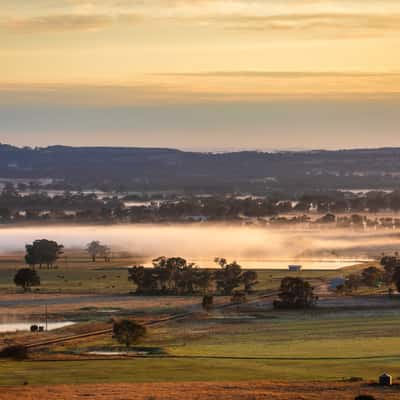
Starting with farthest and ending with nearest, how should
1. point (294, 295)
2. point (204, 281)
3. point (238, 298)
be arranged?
point (204, 281)
point (238, 298)
point (294, 295)

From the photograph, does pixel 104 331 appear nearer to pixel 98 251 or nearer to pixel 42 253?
pixel 42 253

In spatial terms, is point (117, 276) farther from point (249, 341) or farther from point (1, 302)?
point (249, 341)

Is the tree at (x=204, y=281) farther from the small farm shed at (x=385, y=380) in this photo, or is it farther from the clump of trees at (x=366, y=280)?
the small farm shed at (x=385, y=380)

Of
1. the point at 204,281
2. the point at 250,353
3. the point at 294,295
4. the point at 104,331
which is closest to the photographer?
the point at 250,353

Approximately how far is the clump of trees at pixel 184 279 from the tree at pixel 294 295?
15.7 meters

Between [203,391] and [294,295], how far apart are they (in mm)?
48414

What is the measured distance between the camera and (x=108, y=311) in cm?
10375

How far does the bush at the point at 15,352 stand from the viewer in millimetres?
74250

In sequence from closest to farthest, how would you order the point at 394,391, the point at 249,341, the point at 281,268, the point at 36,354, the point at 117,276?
the point at 394,391 → the point at 36,354 → the point at 249,341 → the point at 117,276 → the point at 281,268

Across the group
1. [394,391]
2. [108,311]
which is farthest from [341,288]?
[394,391]

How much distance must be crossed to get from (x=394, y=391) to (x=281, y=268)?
89.3 metres

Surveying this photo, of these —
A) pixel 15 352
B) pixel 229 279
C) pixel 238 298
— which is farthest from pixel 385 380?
pixel 229 279

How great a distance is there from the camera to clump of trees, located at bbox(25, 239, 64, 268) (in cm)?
15050

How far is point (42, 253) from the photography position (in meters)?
151
